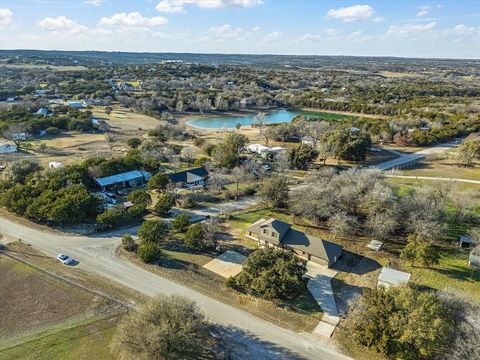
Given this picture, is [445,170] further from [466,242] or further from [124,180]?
[124,180]

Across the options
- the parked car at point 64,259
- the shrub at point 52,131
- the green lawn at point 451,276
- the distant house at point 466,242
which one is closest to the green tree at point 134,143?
the shrub at point 52,131

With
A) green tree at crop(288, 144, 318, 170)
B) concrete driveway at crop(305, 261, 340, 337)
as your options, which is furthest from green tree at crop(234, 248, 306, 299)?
green tree at crop(288, 144, 318, 170)

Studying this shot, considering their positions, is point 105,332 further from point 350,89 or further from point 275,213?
point 350,89

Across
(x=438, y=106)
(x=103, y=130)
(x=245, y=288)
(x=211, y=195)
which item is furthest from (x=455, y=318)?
(x=438, y=106)

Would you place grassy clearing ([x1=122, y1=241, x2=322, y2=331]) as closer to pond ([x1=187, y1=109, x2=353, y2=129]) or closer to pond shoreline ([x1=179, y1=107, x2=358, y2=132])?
pond shoreline ([x1=179, y1=107, x2=358, y2=132])

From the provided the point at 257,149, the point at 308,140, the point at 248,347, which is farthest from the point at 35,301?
the point at 308,140
